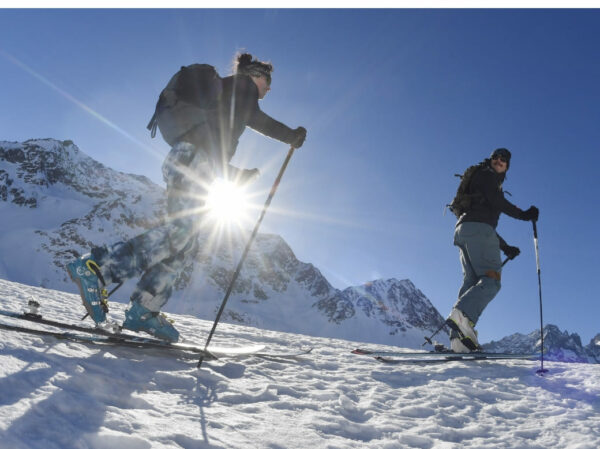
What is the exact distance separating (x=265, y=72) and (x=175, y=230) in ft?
6.15

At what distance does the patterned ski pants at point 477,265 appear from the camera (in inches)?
186

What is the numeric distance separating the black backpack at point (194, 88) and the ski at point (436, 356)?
11.8ft

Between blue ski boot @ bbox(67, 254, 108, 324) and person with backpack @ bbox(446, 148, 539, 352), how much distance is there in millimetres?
4085

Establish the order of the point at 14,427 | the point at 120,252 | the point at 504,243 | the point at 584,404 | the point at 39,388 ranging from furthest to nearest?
the point at 504,243 → the point at 120,252 → the point at 584,404 → the point at 39,388 → the point at 14,427

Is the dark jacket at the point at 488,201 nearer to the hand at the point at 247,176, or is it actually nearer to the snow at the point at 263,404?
the snow at the point at 263,404

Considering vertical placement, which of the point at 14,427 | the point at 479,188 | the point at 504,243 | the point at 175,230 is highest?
the point at 479,188

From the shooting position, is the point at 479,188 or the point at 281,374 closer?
the point at 281,374

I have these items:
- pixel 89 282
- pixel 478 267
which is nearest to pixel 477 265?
pixel 478 267

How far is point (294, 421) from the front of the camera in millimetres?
2207

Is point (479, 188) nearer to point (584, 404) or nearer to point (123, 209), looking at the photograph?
point (584, 404)

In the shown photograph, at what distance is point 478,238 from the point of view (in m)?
4.99

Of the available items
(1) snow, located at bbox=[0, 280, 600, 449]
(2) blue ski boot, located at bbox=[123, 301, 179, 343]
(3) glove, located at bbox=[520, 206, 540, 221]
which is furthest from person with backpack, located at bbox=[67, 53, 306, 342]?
(3) glove, located at bbox=[520, 206, 540, 221]

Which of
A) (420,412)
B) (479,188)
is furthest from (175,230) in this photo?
(479,188)

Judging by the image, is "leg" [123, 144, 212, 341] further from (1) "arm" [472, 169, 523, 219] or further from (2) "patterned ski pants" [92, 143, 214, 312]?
(1) "arm" [472, 169, 523, 219]
